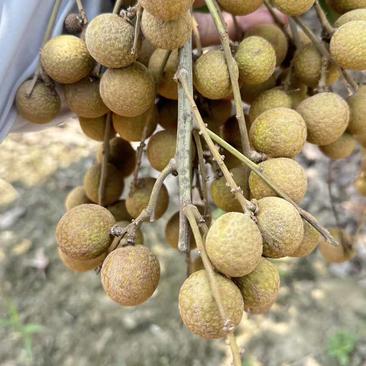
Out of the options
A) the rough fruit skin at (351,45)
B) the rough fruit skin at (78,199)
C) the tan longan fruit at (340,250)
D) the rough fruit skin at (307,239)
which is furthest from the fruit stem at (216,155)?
the tan longan fruit at (340,250)

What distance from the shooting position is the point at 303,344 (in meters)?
1.42

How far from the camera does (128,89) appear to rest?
630 millimetres

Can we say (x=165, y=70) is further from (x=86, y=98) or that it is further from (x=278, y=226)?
(x=278, y=226)

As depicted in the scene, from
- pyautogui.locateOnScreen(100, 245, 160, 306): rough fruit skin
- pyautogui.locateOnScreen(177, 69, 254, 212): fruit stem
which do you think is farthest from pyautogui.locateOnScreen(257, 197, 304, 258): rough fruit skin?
pyautogui.locateOnScreen(100, 245, 160, 306): rough fruit skin

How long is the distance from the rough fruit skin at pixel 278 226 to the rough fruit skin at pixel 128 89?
211 millimetres

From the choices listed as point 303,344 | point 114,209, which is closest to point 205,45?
point 114,209

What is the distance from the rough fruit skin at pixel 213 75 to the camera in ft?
2.06

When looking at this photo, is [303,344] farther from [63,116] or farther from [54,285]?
[63,116]

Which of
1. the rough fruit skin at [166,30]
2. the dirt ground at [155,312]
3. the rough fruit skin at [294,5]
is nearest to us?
the rough fruit skin at [166,30]

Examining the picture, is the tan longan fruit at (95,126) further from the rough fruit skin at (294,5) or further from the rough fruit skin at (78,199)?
the rough fruit skin at (294,5)

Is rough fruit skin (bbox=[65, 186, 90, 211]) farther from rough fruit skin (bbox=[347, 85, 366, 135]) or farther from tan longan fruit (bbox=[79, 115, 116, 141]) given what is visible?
rough fruit skin (bbox=[347, 85, 366, 135])

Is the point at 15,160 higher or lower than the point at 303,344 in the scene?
higher

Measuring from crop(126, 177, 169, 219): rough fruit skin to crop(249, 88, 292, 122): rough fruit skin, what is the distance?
0.17m

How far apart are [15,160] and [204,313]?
5.62 feet
